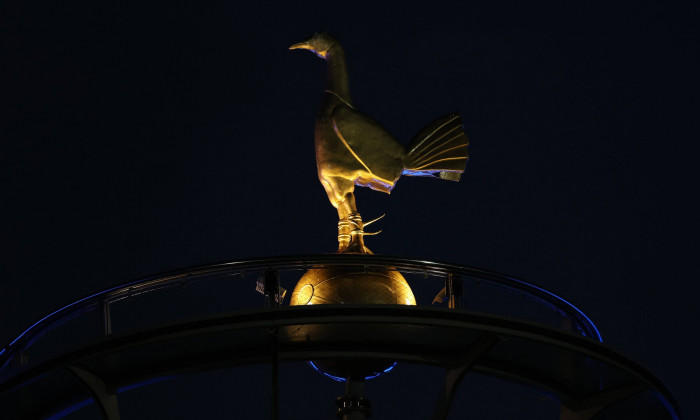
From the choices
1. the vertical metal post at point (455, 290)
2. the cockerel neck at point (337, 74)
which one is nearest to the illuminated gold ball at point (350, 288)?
the vertical metal post at point (455, 290)

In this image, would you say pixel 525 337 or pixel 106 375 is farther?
pixel 106 375

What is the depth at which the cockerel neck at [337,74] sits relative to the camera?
2075 centimetres

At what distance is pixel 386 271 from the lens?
18.0 metres

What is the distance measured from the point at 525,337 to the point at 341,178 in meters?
3.81

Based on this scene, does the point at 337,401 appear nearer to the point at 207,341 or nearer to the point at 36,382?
the point at 207,341

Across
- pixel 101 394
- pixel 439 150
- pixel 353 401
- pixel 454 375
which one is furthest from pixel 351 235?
pixel 101 394

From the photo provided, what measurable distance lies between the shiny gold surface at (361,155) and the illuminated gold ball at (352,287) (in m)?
1.58

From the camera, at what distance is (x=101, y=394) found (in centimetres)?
1808

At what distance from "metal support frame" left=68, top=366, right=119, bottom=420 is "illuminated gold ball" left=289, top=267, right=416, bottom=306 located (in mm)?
2143

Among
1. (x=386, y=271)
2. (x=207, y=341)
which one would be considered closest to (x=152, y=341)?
(x=207, y=341)

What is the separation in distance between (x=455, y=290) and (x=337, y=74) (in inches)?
167

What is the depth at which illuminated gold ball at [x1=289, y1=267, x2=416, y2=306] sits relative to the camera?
17.8 meters

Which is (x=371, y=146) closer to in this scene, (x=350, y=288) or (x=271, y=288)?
(x=350, y=288)

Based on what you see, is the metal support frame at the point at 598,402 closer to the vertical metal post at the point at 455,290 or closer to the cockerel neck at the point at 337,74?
the vertical metal post at the point at 455,290
